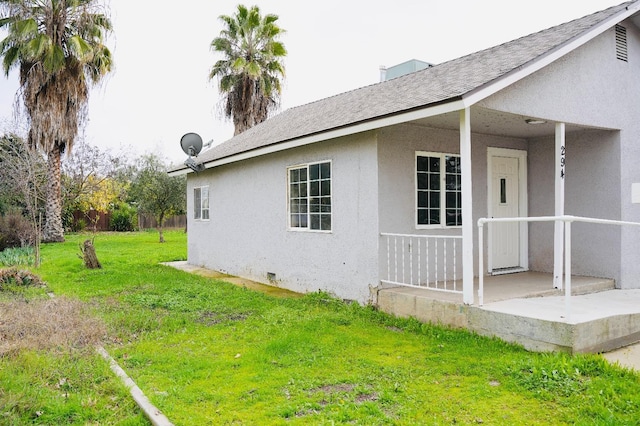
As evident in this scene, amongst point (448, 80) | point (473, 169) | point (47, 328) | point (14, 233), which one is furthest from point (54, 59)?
point (473, 169)

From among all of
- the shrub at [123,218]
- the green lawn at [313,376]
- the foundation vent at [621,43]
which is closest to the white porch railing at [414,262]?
the green lawn at [313,376]

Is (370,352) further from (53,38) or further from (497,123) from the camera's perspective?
(53,38)

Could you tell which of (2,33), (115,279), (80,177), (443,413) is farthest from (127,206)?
(443,413)

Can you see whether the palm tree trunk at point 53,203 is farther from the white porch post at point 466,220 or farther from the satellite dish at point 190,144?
the white porch post at point 466,220

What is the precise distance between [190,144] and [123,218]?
64.4ft

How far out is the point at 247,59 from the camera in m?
24.1

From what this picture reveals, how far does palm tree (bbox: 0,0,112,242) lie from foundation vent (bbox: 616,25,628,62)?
19346 mm

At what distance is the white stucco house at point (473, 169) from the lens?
6.73 meters

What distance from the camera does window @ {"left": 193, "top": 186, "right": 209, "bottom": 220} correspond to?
45.7ft

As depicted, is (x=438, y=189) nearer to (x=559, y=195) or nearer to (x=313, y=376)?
(x=559, y=195)

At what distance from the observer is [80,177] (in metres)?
26.7

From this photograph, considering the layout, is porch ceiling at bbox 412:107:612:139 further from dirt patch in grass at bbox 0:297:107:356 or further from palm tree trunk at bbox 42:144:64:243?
palm tree trunk at bbox 42:144:64:243

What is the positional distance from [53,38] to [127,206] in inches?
524

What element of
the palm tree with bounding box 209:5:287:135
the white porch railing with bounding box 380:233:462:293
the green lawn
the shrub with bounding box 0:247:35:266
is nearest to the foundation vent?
the white porch railing with bounding box 380:233:462:293
